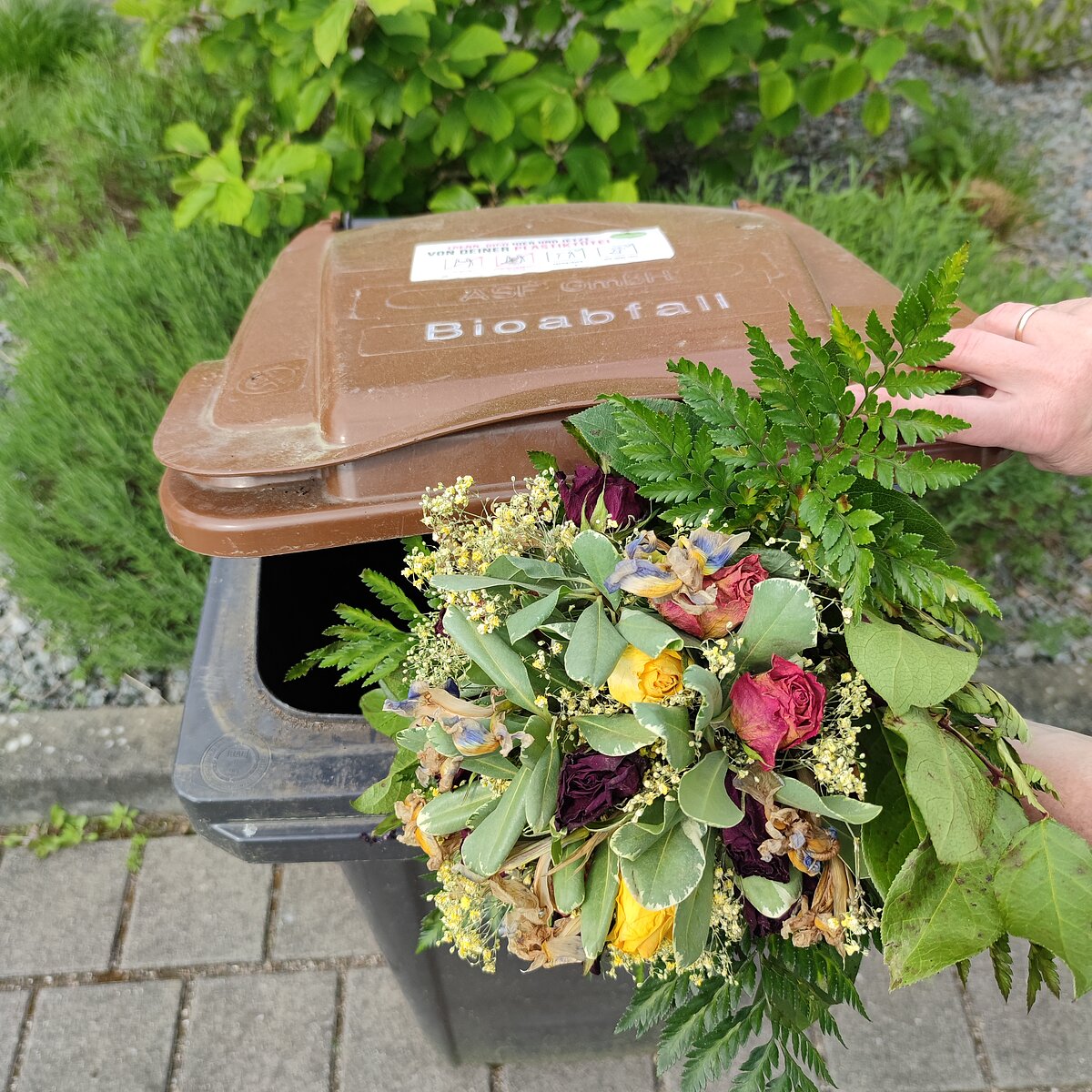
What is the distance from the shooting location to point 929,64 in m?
3.95

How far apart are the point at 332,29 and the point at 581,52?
659 mm

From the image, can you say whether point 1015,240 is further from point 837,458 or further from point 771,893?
point 771,893

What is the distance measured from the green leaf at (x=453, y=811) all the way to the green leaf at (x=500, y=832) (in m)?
0.04

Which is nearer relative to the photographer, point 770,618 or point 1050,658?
point 770,618

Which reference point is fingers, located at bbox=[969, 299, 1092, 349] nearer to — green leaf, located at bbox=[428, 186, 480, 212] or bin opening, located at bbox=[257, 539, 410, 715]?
bin opening, located at bbox=[257, 539, 410, 715]

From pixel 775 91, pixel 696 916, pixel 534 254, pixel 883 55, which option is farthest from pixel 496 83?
pixel 696 916

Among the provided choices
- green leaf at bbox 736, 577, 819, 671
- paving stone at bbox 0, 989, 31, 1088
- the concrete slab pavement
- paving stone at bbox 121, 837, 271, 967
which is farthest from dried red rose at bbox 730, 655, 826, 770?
paving stone at bbox 0, 989, 31, 1088

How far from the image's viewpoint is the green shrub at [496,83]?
213 cm

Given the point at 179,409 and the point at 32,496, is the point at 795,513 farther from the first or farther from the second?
the point at 32,496

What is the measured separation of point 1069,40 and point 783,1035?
4.53 meters

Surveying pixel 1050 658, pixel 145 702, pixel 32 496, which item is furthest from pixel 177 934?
pixel 1050 658

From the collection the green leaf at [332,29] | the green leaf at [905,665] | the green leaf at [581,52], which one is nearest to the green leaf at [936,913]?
the green leaf at [905,665]

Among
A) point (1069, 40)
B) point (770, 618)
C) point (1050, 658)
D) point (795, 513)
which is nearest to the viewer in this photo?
point (770, 618)

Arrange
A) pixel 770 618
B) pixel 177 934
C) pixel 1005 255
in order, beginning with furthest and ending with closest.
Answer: pixel 1005 255 → pixel 177 934 → pixel 770 618
